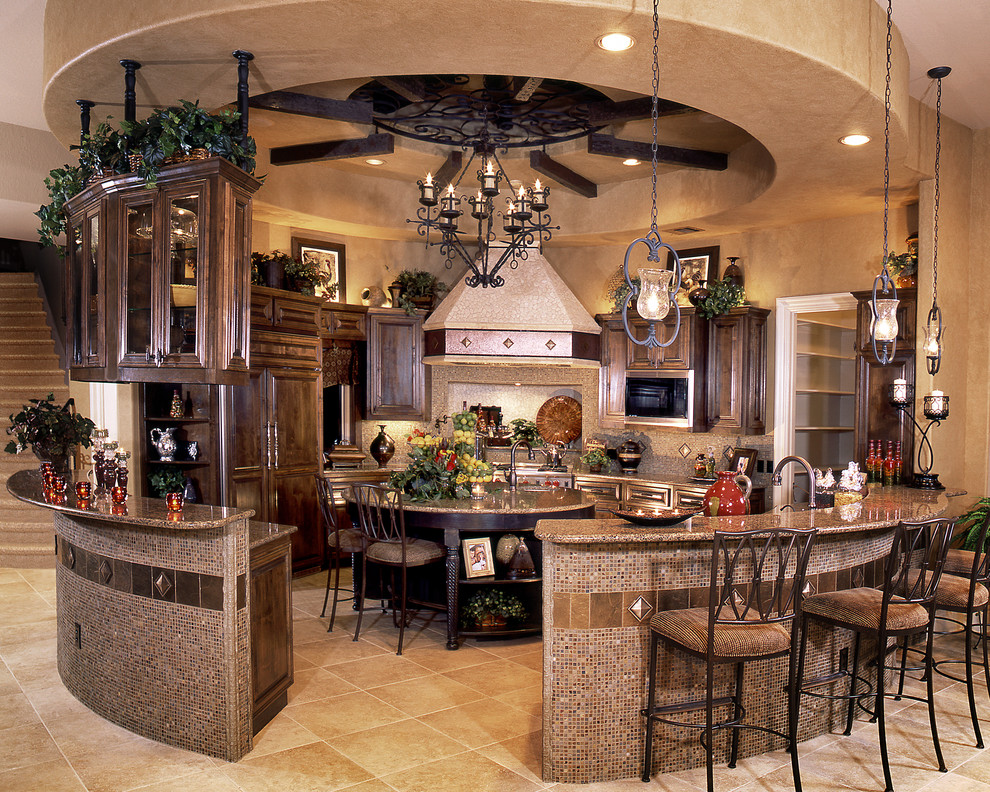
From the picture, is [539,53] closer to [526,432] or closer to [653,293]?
[653,293]

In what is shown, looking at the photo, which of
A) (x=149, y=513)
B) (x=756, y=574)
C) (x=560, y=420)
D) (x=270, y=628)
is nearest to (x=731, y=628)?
(x=756, y=574)

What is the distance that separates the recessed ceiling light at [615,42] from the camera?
10.9 feet

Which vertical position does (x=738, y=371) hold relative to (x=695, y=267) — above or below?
below

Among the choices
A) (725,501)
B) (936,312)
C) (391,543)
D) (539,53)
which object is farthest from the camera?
(936,312)

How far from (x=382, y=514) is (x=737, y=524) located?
2.71m

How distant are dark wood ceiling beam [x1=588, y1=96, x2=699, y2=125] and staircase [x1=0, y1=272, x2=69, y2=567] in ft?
19.9

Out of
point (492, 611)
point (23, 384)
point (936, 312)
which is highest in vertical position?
point (936, 312)

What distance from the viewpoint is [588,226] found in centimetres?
757

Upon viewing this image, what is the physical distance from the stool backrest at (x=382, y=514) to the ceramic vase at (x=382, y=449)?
6.78 ft

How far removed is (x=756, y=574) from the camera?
9.92 ft

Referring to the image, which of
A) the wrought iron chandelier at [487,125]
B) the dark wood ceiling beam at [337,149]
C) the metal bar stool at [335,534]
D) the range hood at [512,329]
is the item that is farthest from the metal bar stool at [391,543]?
the dark wood ceiling beam at [337,149]

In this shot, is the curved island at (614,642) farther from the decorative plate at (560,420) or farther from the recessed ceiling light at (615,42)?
the decorative plate at (560,420)

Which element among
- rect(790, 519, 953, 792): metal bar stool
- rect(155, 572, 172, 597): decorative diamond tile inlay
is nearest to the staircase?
rect(155, 572, 172, 597): decorative diamond tile inlay

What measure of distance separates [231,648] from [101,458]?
4.49 ft
